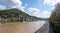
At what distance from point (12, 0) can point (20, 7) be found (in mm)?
246

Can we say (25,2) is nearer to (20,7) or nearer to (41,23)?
(20,7)

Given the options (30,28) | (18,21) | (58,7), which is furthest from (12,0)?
(58,7)

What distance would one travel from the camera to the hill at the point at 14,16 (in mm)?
2930

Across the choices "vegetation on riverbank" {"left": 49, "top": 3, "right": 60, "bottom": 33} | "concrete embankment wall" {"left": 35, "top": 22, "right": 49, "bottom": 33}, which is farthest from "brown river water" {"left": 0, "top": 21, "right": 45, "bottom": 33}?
"vegetation on riverbank" {"left": 49, "top": 3, "right": 60, "bottom": 33}

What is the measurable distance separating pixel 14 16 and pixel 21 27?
30 centimetres

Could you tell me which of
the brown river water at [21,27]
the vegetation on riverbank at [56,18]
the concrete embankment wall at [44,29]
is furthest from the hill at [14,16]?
the vegetation on riverbank at [56,18]

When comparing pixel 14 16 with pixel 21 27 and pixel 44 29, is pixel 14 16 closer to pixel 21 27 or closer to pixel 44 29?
pixel 21 27

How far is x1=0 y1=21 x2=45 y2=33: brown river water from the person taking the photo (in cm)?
286

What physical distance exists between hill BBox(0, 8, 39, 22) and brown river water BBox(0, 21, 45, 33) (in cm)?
10

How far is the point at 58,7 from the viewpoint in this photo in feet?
9.95

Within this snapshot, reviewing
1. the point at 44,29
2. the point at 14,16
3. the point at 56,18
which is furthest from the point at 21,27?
the point at 56,18

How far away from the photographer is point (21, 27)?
291 cm

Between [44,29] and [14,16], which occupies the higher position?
[14,16]

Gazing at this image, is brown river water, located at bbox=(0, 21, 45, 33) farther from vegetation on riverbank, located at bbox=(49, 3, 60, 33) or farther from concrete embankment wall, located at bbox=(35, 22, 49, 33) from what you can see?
vegetation on riverbank, located at bbox=(49, 3, 60, 33)
